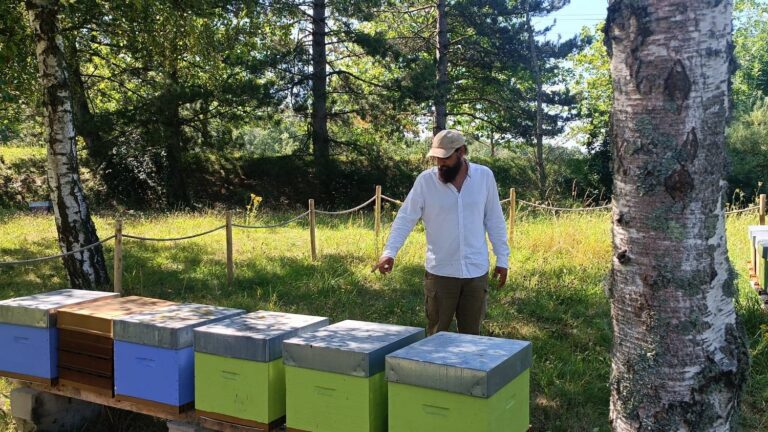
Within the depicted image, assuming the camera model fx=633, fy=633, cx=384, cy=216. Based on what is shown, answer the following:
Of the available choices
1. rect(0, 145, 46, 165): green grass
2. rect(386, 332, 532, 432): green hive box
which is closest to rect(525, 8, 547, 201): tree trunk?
rect(0, 145, 46, 165): green grass

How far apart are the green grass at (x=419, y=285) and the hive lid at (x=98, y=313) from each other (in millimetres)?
1870

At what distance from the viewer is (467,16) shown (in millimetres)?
18938

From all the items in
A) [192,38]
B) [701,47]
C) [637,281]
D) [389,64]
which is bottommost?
[637,281]

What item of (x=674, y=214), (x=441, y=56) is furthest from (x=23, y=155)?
(x=674, y=214)

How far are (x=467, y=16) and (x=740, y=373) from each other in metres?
18.0

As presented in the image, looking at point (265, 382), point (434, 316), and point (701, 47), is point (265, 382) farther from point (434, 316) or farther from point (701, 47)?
Result: point (701, 47)

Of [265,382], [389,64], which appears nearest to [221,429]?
[265,382]

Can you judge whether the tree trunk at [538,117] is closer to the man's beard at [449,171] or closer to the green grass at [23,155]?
the green grass at [23,155]

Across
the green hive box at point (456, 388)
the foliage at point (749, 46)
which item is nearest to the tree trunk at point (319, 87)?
the green hive box at point (456, 388)

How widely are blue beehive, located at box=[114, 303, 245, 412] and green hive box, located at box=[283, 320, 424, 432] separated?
0.64m

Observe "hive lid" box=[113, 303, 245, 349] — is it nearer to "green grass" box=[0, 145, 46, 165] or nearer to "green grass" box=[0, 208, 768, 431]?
"green grass" box=[0, 208, 768, 431]

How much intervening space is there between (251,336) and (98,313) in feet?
3.64

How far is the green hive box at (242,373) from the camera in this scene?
290cm

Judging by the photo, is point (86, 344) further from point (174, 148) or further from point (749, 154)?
point (749, 154)
